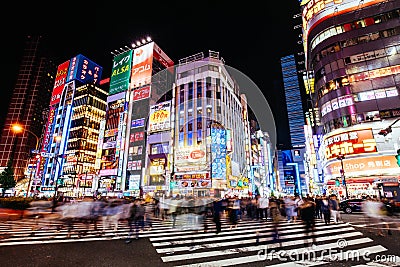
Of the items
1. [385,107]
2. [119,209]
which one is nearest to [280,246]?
[119,209]

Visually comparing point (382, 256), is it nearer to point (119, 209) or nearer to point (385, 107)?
point (119, 209)

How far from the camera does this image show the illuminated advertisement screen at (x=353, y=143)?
2947cm

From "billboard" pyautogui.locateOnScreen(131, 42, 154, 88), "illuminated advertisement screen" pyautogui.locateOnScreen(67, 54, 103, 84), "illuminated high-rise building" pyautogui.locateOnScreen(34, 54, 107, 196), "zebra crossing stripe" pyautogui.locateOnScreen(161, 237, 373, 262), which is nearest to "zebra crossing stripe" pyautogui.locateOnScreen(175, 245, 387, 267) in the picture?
"zebra crossing stripe" pyautogui.locateOnScreen(161, 237, 373, 262)

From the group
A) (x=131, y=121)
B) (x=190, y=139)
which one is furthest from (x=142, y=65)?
(x=190, y=139)

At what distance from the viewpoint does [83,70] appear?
82.2 meters

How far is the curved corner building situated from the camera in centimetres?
2912

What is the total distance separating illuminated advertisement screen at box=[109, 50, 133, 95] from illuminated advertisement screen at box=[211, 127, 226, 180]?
37.8m

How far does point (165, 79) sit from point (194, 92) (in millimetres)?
23074

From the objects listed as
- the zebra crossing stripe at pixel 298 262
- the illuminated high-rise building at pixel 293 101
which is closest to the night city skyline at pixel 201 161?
the zebra crossing stripe at pixel 298 262

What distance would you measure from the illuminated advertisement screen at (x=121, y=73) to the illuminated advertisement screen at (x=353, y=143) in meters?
58.6

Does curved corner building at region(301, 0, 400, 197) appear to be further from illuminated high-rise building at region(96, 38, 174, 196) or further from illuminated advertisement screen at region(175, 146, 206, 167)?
illuminated high-rise building at region(96, 38, 174, 196)

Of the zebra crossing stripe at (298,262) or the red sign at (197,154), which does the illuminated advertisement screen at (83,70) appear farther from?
the zebra crossing stripe at (298,262)

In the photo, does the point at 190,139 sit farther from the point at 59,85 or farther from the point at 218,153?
the point at 59,85

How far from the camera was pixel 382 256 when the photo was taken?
6117mm
